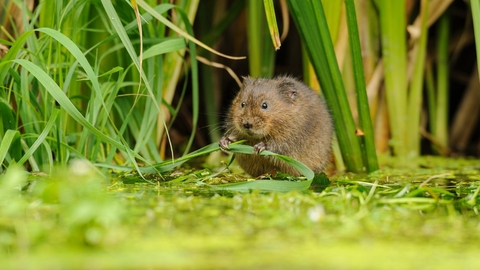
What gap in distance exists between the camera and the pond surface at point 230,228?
1976mm

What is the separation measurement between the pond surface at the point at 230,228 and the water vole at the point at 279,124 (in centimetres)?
92

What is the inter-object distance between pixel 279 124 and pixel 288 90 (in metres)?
0.23

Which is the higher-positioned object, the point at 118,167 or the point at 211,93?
the point at 211,93

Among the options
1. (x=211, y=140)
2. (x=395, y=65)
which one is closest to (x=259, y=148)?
(x=395, y=65)

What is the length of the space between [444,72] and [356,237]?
3912mm

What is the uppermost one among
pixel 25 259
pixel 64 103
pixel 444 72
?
pixel 444 72

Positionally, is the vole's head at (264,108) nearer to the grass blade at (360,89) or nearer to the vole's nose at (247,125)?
the vole's nose at (247,125)

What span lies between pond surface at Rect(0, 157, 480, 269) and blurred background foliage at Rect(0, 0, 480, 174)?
58 centimetres

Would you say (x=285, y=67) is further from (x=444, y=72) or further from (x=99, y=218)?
(x=99, y=218)

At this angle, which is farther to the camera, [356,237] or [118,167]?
[118,167]

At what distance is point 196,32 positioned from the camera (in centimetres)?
623

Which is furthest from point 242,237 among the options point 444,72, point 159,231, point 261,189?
point 444,72

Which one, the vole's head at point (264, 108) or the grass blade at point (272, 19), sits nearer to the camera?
the grass blade at point (272, 19)

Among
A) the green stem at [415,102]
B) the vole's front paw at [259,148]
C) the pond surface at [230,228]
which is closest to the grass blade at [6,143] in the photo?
the pond surface at [230,228]
